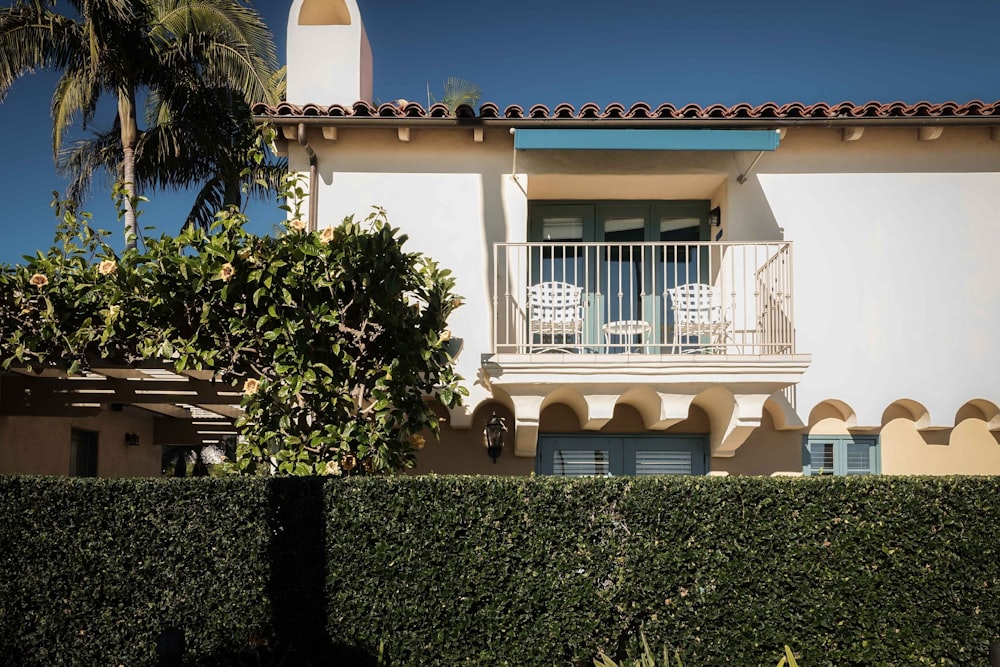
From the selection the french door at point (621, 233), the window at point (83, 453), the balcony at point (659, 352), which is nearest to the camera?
the balcony at point (659, 352)

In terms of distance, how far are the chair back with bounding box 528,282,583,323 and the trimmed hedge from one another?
324 centimetres

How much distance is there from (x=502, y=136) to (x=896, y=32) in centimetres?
728

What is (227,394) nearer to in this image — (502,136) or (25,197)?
(502,136)

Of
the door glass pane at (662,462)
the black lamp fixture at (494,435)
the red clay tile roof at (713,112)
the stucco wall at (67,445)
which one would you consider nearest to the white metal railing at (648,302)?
the black lamp fixture at (494,435)

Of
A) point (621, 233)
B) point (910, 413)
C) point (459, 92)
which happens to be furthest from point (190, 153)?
point (910, 413)

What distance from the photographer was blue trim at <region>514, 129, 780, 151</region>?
952 cm

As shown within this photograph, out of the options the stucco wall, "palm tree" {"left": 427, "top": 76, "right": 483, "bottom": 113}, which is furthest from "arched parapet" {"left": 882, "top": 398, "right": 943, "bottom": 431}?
"palm tree" {"left": 427, "top": 76, "right": 483, "bottom": 113}

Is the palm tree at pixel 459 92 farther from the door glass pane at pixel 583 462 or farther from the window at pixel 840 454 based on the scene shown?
the window at pixel 840 454

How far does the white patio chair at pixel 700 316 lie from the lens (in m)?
9.63

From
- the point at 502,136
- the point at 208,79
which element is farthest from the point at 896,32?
the point at 208,79

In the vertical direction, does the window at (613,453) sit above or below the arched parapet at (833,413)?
below

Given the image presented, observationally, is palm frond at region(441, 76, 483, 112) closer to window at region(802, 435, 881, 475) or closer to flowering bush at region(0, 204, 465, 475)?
window at region(802, 435, 881, 475)

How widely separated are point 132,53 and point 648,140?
12005 millimetres

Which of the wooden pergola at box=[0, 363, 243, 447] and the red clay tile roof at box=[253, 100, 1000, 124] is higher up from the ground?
the red clay tile roof at box=[253, 100, 1000, 124]
